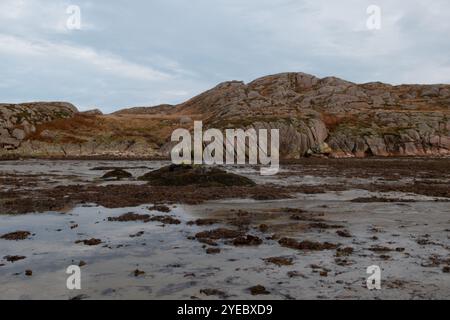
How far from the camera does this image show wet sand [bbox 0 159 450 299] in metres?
12.2

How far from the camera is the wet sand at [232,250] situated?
12195 mm

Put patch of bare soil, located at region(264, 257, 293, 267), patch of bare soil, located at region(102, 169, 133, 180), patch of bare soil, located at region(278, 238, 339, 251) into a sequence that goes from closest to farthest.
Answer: patch of bare soil, located at region(264, 257, 293, 267)
patch of bare soil, located at region(278, 238, 339, 251)
patch of bare soil, located at region(102, 169, 133, 180)

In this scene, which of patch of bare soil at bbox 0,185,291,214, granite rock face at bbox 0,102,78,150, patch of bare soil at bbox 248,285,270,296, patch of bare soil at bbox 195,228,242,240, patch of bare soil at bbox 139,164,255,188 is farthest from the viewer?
granite rock face at bbox 0,102,78,150

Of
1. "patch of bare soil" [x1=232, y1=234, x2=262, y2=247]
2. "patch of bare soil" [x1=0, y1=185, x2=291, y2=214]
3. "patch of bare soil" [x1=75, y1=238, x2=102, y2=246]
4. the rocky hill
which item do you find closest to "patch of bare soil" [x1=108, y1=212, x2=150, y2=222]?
"patch of bare soil" [x1=0, y1=185, x2=291, y2=214]

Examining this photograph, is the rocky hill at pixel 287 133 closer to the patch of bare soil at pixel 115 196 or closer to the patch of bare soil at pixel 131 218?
the patch of bare soil at pixel 115 196

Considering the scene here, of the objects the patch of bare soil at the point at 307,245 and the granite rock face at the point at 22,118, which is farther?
the granite rock face at the point at 22,118

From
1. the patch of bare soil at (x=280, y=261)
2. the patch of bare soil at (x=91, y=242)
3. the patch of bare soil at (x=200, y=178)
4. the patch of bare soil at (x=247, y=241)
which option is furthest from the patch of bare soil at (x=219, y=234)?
the patch of bare soil at (x=200, y=178)

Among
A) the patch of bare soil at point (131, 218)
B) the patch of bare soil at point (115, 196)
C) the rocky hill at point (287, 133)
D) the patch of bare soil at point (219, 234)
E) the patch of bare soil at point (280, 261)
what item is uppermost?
the rocky hill at point (287, 133)

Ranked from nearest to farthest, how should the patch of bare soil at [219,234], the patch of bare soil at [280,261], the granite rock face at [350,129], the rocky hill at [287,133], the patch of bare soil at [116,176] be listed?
the patch of bare soil at [280,261] < the patch of bare soil at [219,234] < the patch of bare soil at [116,176] < the granite rock face at [350,129] < the rocky hill at [287,133]

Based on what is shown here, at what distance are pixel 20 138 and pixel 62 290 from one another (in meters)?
105

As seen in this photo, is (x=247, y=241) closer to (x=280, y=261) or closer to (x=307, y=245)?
(x=307, y=245)

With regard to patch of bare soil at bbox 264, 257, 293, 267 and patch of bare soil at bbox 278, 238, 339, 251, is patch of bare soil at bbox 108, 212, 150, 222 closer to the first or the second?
patch of bare soil at bbox 278, 238, 339, 251

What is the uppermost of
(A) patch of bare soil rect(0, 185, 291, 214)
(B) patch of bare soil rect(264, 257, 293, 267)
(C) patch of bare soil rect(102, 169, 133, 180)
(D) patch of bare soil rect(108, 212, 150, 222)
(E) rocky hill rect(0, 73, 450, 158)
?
(E) rocky hill rect(0, 73, 450, 158)
